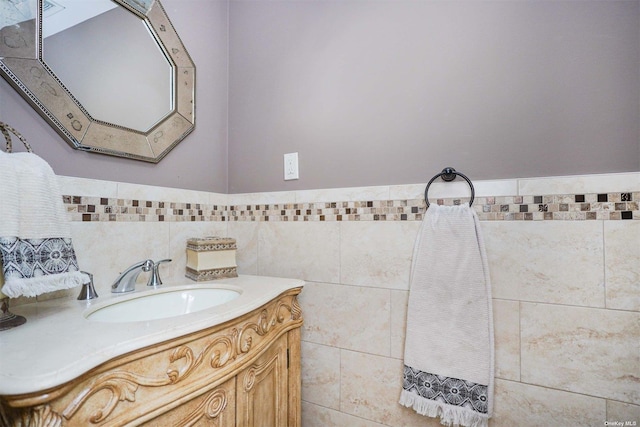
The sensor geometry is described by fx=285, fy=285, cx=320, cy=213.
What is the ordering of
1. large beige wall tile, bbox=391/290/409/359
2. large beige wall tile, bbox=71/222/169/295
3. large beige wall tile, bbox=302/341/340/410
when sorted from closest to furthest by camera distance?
large beige wall tile, bbox=71/222/169/295 < large beige wall tile, bbox=391/290/409/359 < large beige wall tile, bbox=302/341/340/410

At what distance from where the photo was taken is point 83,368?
1.41 feet

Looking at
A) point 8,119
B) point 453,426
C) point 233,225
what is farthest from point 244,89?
point 453,426

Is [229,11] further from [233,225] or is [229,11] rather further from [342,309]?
[342,309]

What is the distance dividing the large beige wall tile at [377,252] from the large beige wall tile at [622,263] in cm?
53

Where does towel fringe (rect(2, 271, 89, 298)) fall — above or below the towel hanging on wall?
below

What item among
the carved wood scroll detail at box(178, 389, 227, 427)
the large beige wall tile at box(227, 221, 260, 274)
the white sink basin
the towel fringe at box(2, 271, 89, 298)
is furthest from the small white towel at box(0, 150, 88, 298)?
the large beige wall tile at box(227, 221, 260, 274)

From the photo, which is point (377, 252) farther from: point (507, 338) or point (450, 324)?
point (507, 338)

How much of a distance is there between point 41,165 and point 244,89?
93 cm

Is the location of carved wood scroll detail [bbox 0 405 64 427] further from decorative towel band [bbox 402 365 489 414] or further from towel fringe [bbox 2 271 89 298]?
decorative towel band [bbox 402 365 489 414]

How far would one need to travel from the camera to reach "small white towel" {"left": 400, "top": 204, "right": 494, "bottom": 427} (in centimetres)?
90

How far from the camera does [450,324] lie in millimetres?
938

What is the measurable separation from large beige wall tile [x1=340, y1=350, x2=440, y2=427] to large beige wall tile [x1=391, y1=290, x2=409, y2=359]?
0.14 ft

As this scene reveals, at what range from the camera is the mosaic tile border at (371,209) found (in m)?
0.83

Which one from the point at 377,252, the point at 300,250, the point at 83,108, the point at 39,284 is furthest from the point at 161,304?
the point at 377,252
